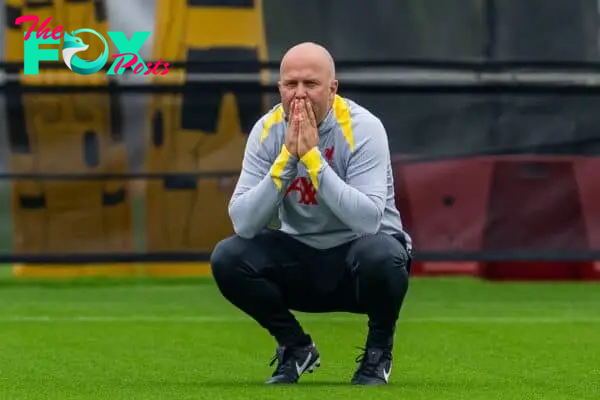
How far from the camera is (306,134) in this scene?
5785mm

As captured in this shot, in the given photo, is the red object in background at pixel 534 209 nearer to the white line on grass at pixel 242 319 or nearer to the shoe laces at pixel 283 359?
the white line on grass at pixel 242 319

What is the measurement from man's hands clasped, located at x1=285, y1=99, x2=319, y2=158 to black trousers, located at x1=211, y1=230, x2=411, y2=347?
0.42m

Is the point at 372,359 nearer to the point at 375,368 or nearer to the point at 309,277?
the point at 375,368

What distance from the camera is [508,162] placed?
11.1 metres

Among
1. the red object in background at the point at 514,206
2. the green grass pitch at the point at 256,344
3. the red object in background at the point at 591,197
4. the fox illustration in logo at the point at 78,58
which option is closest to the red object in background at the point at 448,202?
the red object in background at the point at 514,206

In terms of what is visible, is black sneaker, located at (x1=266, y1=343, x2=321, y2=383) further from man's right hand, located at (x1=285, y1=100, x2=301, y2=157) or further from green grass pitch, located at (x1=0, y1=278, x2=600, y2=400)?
Answer: man's right hand, located at (x1=285, y1=100, x2=301, y2=157)

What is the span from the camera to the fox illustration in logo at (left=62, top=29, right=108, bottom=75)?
35.8 feet

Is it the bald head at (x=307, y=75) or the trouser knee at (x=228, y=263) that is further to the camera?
the trouser knee at (x=228, y=263)

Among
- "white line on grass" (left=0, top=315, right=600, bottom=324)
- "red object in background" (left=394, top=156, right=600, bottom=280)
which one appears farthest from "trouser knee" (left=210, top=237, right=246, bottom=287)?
"red object in background" (left=394, top=156, right=600, bottom=280)

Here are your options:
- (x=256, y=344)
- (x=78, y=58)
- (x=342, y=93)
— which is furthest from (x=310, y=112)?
(x=78, y=58)

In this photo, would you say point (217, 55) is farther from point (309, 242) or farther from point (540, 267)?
point (309, 242)

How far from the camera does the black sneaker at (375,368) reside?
6.08 meters

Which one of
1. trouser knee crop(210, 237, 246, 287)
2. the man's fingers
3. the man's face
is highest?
the man's face

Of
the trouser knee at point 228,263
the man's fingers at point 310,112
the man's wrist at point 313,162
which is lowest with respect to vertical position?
the trouser knee at point 228,263
